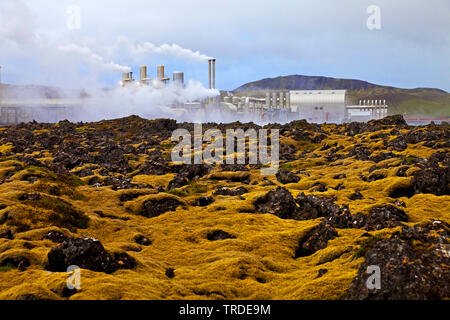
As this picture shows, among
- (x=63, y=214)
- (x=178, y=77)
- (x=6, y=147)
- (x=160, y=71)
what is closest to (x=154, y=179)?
(x=63, y=214)

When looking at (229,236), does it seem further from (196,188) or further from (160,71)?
(160,71)

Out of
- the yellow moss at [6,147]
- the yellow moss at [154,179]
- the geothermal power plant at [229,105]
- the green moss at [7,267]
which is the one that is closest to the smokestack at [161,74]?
the geothermal power plant at [229,105]

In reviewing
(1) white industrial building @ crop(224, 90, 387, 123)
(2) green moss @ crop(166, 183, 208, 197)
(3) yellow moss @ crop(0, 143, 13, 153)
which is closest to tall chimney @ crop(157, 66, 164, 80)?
(1) white industrial building @ crop(224, 90, 387, 123)

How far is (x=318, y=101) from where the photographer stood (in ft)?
515

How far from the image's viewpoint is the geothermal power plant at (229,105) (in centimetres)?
14088

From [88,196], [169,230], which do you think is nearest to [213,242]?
[169,230]

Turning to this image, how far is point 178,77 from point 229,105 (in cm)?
1739

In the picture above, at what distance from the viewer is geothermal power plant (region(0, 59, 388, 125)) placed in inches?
5546

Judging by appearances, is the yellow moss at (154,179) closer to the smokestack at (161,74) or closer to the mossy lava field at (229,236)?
the mossy lava field at (229,236)

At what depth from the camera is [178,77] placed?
137625 mm

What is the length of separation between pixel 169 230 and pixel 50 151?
152 ft

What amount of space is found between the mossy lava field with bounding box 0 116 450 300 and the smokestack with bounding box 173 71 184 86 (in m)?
100

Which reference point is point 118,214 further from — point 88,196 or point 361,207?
point 361,207

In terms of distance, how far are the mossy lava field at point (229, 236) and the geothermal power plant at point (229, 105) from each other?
336ft
